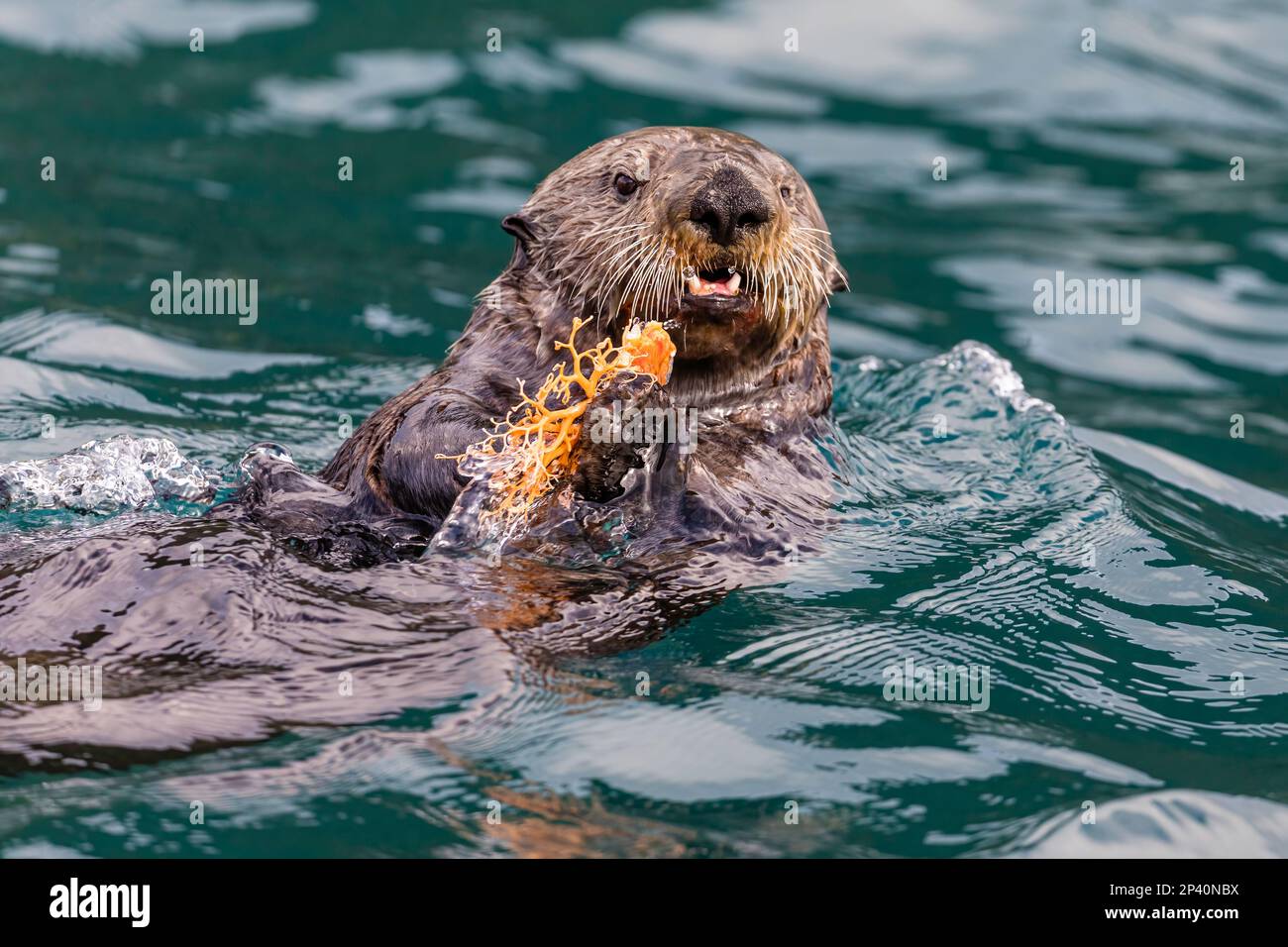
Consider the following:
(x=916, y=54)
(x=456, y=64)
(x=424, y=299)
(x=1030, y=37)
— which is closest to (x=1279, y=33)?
(x=1030, y=37)

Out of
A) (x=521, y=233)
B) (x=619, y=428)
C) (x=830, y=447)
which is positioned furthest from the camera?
(x=830, y=447)

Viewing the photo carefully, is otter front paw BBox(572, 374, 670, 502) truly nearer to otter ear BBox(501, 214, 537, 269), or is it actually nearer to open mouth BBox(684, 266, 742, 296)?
open mouth BBox(684, 266, 742, 296)

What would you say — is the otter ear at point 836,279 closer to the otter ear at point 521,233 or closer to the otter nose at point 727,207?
the otter nose at point 727,207

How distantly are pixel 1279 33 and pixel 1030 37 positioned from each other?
1.98m

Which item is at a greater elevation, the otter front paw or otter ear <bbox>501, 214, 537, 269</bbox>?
otter ear <bbox>501, 214, 537, 269</bbox>

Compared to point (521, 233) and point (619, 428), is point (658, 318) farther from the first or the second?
point (521, 233)

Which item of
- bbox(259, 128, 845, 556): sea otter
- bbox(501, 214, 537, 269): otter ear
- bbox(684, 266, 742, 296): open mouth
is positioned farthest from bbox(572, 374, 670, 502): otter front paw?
bbox(501, 214, 537, 269): otter ear

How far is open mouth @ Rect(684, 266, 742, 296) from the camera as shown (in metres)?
4.57

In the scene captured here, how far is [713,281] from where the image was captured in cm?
461

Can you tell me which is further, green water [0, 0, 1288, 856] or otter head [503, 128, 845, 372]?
otter head [503, 128, 845, 372]

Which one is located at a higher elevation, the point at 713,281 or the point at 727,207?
the point at 727,207

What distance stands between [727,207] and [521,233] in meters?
1.01

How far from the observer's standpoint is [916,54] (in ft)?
37.3

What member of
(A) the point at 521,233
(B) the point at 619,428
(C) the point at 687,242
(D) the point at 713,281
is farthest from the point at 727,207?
(A) the point at 521,233
